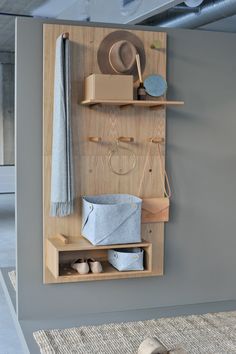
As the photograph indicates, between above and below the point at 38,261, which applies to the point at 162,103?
above

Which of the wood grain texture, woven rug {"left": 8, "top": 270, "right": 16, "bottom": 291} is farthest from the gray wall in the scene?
woven rug {"left": 8, "top": 270, "right": 16, "bottom": 291}

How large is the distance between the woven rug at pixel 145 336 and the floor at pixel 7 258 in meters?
0.22

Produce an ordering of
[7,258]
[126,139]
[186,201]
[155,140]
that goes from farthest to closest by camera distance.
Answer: [7,258] → [186,201] → [155,140] → [126,139]

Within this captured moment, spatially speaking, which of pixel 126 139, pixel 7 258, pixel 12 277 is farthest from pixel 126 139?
pixel 7 258

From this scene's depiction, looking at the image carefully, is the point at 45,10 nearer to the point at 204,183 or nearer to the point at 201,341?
the point at 204,183

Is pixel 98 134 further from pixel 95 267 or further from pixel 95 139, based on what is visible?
pixel 95 267

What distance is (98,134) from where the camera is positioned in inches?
150

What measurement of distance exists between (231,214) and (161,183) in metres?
0.67

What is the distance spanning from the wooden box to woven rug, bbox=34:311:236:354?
5.14 ft

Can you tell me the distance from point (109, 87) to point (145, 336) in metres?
1.67

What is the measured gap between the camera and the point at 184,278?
4.14m

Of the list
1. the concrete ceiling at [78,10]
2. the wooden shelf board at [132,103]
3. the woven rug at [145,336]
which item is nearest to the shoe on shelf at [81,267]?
the woven rug at [145,336]

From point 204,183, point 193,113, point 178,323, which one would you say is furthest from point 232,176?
point 178,323

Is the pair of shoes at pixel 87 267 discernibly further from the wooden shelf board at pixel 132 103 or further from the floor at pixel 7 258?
the wooden shelf board at pixel 132 103
